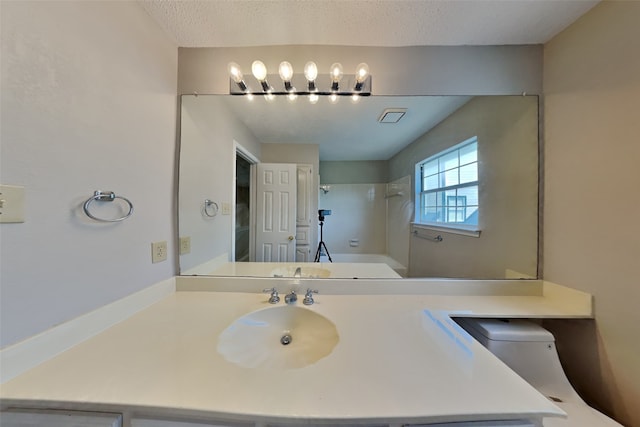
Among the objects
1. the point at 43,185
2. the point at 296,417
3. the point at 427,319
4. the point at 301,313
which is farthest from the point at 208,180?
the point at 427,319

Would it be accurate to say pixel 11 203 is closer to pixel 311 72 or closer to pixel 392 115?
pixel 311 72

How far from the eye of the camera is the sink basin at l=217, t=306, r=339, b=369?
819 millimetres

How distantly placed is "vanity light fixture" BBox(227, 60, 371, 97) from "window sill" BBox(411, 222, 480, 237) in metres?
0.91

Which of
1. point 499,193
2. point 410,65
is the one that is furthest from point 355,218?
point 410,65

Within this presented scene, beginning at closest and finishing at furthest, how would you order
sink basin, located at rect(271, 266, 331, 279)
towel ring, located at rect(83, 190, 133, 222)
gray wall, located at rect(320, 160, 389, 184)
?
1. towel ring, located at rect(83, 190, 133, 222)
2. sink basin, located at rect(271, 266, 331, 279)
3. gray wall, located at rect(320, 160, 389, 184)

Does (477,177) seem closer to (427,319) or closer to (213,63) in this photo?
(427,319)

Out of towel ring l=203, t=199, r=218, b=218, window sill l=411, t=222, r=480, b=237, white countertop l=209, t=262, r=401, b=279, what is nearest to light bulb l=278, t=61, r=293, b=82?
towel ring l=203, t=199, r=218, b=218

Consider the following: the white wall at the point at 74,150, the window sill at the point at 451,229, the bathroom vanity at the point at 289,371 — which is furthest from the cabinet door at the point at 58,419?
the window sill at the point at 451,229

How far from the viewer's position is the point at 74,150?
68cm

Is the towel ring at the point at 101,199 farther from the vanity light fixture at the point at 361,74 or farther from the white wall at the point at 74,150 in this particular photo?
the vanity light fixture at the point at 361,74

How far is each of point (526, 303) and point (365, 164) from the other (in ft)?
3.94

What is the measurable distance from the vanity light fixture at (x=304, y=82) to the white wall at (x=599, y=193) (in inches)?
37.5

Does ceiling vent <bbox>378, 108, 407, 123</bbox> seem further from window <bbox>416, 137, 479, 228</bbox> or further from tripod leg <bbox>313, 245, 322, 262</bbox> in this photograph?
tripod leg <bbox>313, 245, 322, 262</bbox>

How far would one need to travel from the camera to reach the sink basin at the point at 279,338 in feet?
2.69
